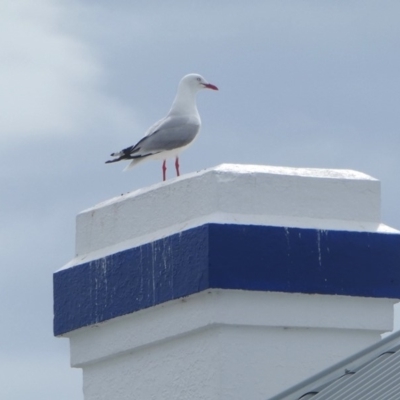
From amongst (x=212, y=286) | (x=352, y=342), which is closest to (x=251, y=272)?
(x=212, y=286)

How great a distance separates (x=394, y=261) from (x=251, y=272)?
71 centimetres

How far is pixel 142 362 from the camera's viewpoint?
6871 millimetres

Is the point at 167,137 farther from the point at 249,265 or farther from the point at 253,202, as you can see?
the point at 249,265

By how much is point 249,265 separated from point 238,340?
0.34 metres

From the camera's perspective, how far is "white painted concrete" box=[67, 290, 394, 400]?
6.46 meters

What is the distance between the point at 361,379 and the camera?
572 centimetres

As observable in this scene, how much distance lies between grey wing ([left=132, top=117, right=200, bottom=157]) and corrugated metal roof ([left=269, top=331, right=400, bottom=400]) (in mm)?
5377

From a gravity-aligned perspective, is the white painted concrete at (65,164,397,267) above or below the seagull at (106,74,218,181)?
below

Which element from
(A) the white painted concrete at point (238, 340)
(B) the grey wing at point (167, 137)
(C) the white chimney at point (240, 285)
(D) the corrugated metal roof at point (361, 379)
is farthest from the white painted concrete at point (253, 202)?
(B) the grey wing at point (167, 137)

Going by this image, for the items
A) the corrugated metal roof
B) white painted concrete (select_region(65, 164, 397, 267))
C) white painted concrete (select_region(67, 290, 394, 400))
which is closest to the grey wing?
white painted concrete (select_region(65, 164, 397, 267))

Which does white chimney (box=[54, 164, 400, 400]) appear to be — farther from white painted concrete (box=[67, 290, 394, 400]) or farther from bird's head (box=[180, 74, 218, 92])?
bird's head (box=[180, 74, 218, 92])

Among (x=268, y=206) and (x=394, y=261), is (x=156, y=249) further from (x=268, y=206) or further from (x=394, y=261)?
(x=394, y=261)

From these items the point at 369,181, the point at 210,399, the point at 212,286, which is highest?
the point at 369,181

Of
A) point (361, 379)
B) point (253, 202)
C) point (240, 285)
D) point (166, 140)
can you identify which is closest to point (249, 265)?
point (240, 285)
